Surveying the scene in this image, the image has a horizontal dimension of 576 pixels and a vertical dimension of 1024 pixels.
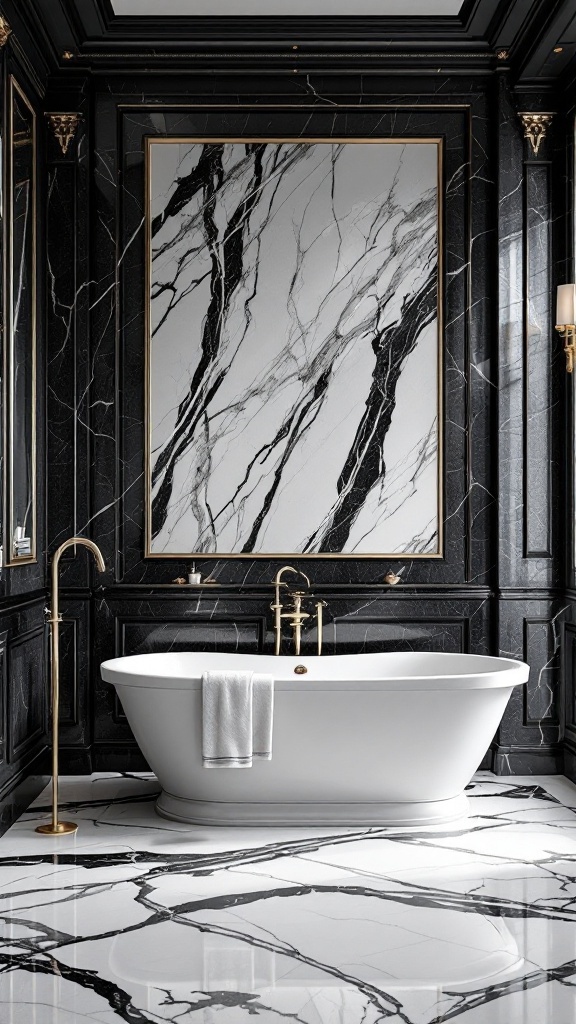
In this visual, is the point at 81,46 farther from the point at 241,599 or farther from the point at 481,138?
the point at 241,599

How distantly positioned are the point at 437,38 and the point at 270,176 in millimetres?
930

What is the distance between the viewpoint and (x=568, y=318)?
4109 mm

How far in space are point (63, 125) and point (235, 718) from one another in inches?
107

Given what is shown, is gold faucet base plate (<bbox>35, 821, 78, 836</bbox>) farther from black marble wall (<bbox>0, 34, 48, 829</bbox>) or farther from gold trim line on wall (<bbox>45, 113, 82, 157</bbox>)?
gold trim line on wall (<bbox>45, 113, 82, 157</bbox>)

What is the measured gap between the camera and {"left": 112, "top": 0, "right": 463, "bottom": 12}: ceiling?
401cm

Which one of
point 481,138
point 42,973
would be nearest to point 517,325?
point 481,138

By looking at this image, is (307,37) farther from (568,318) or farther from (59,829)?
(59,829)

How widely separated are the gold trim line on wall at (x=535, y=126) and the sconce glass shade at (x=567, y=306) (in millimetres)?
711

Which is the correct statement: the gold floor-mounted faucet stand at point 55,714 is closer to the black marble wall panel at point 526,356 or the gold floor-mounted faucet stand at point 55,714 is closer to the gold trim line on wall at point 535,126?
the black marble wall panel at point 526,356

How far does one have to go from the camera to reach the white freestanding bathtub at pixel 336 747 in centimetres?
352

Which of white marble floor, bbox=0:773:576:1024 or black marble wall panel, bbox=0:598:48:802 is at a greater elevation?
black marble wall panel, bbox=0:598:48:802

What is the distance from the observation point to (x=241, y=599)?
4.40 metres

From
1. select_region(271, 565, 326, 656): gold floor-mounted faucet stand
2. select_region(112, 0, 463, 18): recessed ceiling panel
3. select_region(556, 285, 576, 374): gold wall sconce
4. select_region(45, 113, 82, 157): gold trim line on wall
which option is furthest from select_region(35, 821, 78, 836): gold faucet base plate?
select_region(112, 0, 463, 18): recessed ceiling panel

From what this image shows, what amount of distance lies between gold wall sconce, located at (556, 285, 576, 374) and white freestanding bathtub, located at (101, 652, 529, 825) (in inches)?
54.1
